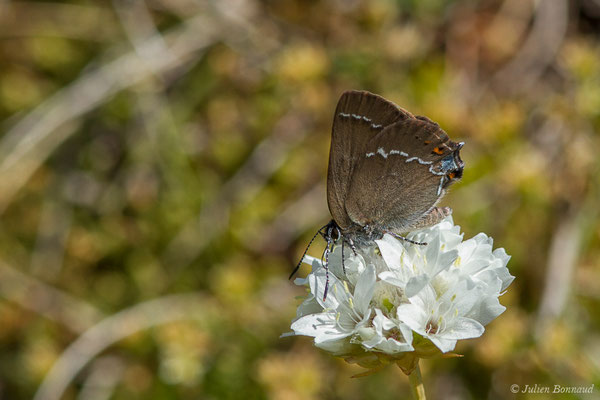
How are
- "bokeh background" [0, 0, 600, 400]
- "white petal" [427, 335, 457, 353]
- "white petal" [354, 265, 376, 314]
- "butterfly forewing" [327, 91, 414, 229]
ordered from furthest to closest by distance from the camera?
"bokeh background" [0, 0, 600, 400]
"butterfly forewing" [327, 91, 414, 229]
"white petal" [354, 265, 376, 314]
"white petal" [427, 335, 457, 353]

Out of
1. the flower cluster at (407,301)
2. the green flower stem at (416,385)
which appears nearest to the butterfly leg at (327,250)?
the flower cluster at (407,301)

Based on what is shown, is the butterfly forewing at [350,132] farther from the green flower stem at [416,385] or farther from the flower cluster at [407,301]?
the green flower stem at [416,385]

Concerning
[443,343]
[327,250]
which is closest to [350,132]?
[327,250]

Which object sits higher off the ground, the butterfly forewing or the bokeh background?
the bokeh background

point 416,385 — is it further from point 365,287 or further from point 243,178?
point 243,178

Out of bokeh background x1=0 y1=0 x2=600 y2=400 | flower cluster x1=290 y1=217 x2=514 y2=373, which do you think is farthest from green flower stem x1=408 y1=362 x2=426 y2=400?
bokeh background x1=0 y1=0 x2=600 y2=400

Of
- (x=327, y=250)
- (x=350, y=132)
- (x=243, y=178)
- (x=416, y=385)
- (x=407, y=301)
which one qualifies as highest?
(x=243, y=178)

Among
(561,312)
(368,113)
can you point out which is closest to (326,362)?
(561,312)

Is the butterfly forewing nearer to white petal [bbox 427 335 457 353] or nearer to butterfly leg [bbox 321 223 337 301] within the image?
butterfly leg [bbox 321 223 337 301]
